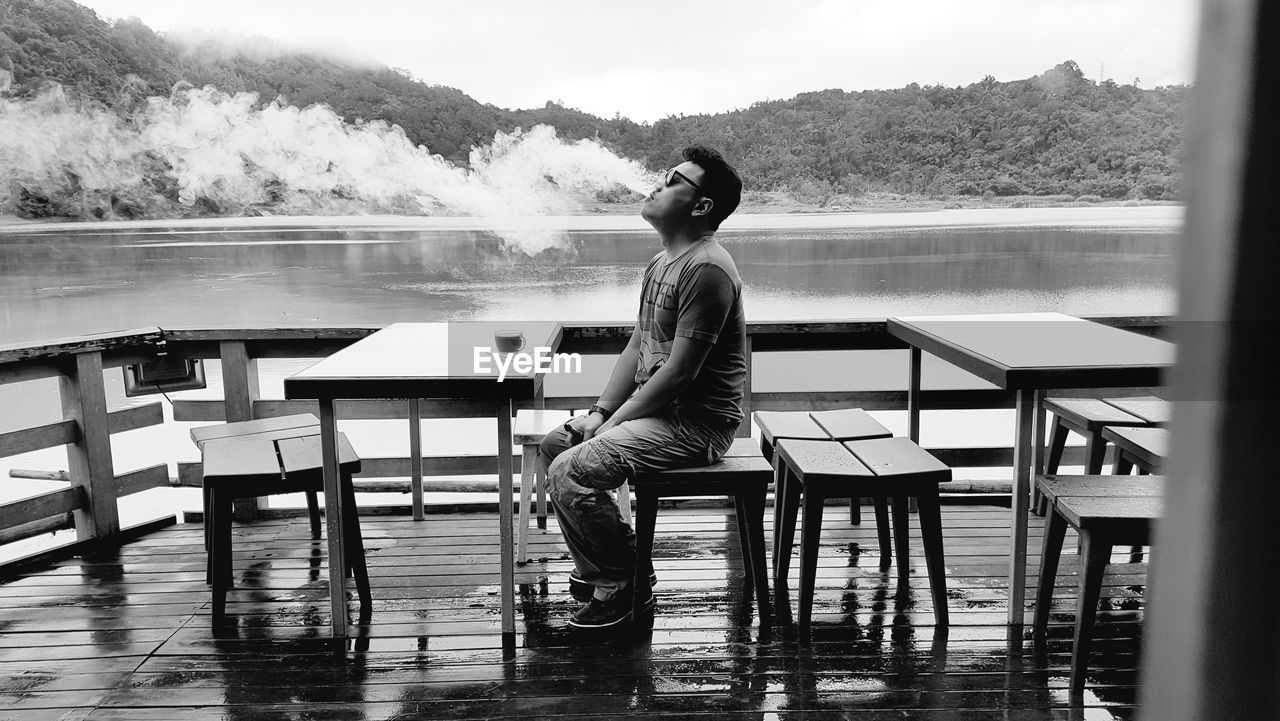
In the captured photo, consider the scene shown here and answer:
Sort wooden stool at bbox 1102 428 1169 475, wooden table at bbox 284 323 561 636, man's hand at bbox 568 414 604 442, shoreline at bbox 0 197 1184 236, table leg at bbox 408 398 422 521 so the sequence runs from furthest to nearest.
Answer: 1. shoreline at bbox 0 197 1184 236
2. table leg at bbox 408 398 422 521
3. man's hand at bbox 568 414 604 442
4. wooden stool at bbox 1102 428 1169 475
5. wooden table at bbox 284 323 561 636

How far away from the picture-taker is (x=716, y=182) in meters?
2.48

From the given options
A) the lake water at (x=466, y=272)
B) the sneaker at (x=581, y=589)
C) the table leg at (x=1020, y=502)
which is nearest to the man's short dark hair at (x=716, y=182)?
the table leg at (x=1020, y=502)

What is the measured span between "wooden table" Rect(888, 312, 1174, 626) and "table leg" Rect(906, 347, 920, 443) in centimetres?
22

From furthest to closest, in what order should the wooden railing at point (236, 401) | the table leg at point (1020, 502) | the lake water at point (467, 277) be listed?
the lake water at point (467, 277)
the wooden railing at point (236, 401)
the table leg at point (1020, 502)

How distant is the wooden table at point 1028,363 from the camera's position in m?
2.15

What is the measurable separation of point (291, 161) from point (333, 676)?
19787 millimetres

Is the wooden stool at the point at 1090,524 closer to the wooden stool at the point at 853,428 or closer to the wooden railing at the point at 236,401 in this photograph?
the wooden stool at the point at 853,428

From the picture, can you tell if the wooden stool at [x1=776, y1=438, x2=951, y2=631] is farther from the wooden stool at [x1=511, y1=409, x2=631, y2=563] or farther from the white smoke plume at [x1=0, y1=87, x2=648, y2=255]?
the white smoke plume at [x1=0, y1=87, x2=648, y2=255]

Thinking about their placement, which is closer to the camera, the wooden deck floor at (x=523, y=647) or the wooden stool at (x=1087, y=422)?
the wooden deck floor at (x=523, y=647)

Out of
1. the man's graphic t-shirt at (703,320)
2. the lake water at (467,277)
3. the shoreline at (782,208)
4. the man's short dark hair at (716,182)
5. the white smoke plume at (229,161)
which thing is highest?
the white smoke plume at (229,161)

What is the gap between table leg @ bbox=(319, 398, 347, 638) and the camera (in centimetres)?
228

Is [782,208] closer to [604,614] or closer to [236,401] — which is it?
[236,401]

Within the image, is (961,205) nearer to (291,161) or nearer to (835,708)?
(835,708)

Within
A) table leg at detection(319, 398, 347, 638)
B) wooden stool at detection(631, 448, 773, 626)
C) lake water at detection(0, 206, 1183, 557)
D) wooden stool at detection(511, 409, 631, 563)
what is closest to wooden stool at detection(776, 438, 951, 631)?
wooden stool at detection(631, 448, 773, 626)
